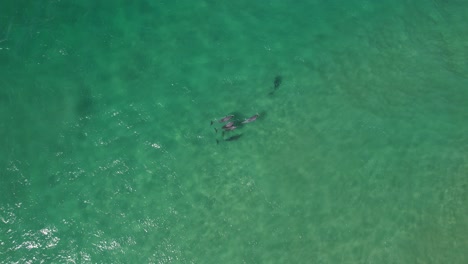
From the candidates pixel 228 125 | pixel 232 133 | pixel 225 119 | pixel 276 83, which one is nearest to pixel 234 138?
pixel 232 133

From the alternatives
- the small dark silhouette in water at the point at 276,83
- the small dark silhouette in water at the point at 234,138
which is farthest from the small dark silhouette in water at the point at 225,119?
the small dark silhouette in water at the point at 276,83

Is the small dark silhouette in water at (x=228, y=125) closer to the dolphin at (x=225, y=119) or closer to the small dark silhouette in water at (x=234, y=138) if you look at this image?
the dolphin at (x=225, y=119)

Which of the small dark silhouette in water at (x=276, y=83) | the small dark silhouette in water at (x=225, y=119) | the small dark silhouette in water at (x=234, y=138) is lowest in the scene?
the small dark silhouette in water at (x=234, y=138)

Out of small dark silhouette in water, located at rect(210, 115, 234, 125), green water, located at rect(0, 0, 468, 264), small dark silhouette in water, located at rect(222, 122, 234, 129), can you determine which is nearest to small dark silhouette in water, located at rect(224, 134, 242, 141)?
green water, located at rect(0, 0, 468, 264)

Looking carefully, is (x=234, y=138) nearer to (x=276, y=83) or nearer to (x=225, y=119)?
(x=225, y=119)

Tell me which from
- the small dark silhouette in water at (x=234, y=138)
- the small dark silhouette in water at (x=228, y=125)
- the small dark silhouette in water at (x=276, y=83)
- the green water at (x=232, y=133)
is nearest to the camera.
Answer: the green water at (x=232, y=133)

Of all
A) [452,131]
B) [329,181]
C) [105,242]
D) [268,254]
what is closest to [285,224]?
[268,254]

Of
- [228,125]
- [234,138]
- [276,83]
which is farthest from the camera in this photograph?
[276,83]

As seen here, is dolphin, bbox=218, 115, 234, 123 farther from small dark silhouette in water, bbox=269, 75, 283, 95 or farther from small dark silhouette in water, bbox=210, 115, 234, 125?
small dark silhouette in water, bbox=269, 75, 283, 95
